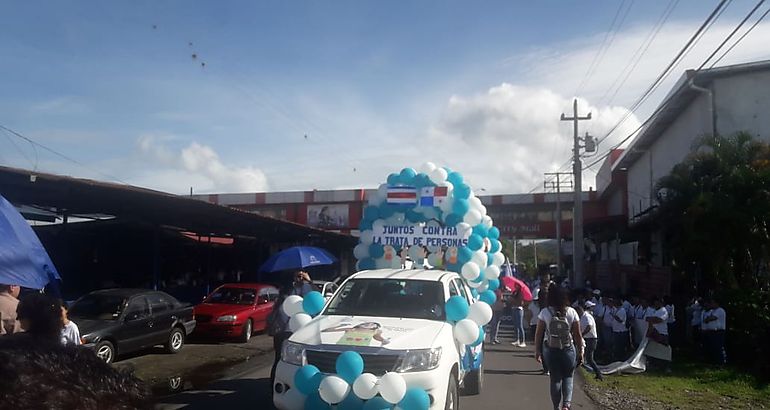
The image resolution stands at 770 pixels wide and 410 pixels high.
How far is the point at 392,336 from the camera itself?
677cm

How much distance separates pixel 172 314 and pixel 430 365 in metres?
8.75

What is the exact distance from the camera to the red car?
50.3ft

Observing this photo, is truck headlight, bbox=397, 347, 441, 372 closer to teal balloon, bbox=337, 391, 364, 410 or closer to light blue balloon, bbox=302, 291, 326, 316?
teal balloon, bbox=337, 391, 364, 410

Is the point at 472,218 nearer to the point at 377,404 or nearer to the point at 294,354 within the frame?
the point at 294,354

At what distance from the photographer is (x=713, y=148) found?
1546cm

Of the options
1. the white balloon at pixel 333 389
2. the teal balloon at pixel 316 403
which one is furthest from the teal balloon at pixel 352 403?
the teal balloon at pixel 316 403

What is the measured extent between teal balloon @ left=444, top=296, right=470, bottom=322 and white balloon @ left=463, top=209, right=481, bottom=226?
3.82 meters

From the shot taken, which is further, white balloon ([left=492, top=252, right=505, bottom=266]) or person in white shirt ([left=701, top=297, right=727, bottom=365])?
white balloon ([left=492, top=252, right=505, bottom=266])

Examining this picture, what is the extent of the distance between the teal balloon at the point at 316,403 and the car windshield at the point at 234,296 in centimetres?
1070

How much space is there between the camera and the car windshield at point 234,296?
1684 centimetres

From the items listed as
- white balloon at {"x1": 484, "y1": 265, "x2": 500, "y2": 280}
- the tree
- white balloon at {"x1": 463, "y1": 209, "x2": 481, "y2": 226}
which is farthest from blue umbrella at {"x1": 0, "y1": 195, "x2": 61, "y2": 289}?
the tree

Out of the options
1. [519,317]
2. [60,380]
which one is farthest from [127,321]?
[60,380]

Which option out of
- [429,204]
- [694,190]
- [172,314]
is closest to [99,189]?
[172,314]

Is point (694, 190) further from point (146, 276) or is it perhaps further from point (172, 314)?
point (146, 276)
